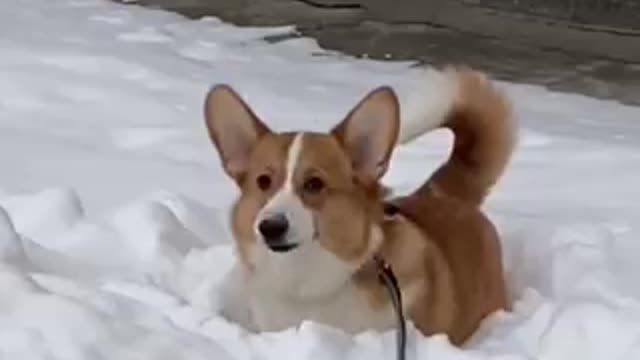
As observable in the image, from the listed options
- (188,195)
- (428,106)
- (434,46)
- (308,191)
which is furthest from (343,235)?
(434,46)

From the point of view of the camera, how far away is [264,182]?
10.8ft

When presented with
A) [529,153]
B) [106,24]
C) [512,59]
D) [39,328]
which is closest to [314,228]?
[39,328]

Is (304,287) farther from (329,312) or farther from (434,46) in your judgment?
(434,46)

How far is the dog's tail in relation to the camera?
3.83 m

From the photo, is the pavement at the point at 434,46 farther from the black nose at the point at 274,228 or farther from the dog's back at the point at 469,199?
the black nose at the point at 274,228

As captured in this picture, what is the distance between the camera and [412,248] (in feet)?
11.5

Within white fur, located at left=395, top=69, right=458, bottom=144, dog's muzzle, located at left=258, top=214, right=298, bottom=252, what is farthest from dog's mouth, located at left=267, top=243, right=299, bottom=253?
white fur, located at left=395, top=69, right=458, bottom=144

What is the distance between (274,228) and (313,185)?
0.58 ft

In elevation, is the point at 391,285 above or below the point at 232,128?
below

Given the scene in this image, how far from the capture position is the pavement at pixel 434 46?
6.29 meters

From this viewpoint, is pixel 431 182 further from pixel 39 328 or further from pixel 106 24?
pixel 106 24

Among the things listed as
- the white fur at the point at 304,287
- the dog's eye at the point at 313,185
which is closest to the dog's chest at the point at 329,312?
the white fur at the point at 304,287

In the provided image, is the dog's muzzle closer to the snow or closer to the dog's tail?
the snow

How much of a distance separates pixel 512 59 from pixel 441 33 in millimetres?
514
